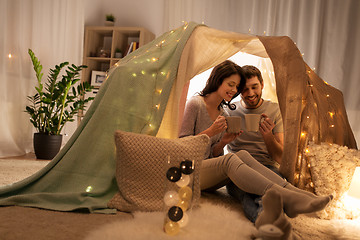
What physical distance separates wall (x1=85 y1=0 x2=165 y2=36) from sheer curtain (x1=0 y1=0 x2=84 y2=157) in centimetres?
46

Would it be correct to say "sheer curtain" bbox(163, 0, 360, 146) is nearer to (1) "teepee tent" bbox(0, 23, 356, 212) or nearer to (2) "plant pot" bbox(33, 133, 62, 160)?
(1) "teepee tent" bbox(0, 23, 356, 212)

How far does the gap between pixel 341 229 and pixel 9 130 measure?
2.98 m

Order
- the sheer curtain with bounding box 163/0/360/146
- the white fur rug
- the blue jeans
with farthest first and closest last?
the sheer curtain with bounding box 163/0/360/146 < the blue jeans < the white fur rug

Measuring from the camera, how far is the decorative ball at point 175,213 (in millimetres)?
1178

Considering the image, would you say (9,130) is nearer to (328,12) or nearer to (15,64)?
(15,64)

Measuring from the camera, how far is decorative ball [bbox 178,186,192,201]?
4.06ft

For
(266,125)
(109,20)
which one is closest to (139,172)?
(266,125)

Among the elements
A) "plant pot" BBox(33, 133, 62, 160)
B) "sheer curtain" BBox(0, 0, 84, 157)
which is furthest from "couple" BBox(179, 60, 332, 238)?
"sheer curtain" BBox(0, 0, 84, 157)

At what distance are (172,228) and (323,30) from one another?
309cm

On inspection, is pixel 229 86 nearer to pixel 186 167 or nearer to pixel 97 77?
pixel 186 167

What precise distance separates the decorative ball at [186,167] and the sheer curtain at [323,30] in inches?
103

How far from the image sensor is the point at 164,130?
1890mm

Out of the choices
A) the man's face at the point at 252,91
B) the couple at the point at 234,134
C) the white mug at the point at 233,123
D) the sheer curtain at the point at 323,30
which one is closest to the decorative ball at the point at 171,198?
the couple at the point at 234,134

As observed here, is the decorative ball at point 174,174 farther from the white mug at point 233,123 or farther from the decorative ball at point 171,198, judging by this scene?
the white mug at point 233,123
